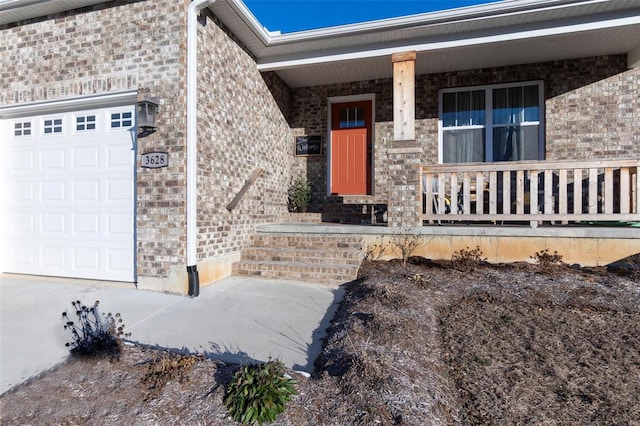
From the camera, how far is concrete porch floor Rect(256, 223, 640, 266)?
4820mm

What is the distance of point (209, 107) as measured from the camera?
5070 mm

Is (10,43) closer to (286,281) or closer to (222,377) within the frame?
(286,281)

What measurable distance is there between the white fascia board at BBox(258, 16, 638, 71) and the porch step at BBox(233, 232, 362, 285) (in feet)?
10.3

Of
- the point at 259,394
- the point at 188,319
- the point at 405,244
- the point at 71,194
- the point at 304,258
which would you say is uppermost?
the point at 71,194

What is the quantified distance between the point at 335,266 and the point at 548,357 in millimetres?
2917

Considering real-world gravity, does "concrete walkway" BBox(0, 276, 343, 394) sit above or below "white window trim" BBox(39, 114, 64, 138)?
below

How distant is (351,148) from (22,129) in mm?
5934

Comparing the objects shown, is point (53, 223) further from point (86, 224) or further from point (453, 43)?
point (453, 43)

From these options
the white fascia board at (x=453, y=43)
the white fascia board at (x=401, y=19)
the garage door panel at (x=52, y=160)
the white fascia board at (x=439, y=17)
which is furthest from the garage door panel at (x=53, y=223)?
the white fascia board at (x=439, y=17)

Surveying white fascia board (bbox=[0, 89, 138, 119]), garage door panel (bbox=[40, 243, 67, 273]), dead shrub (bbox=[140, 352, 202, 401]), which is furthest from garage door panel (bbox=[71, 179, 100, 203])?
dead shrub (bbox=[140, 352, 202, 401])

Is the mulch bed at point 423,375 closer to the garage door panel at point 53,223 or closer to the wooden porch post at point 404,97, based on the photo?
the wooden porch post at point 404,97

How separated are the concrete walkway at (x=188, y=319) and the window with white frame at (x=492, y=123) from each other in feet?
15.0

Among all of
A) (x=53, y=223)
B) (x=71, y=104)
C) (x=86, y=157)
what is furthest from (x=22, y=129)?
(x=53, y=223)

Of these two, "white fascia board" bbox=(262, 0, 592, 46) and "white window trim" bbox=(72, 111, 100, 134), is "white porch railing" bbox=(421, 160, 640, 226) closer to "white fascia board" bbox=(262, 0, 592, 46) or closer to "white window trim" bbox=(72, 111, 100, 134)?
"white fascia board" bbox=(262, 0, 592, 46)
